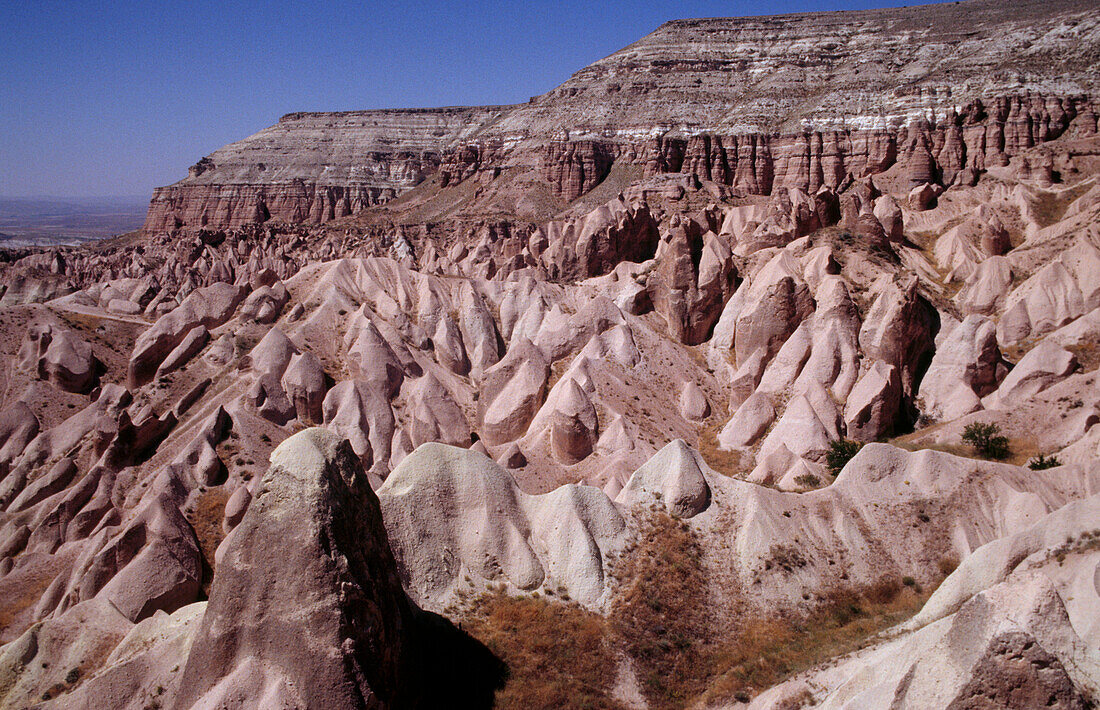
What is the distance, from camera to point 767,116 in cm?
8381

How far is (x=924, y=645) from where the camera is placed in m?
9.05

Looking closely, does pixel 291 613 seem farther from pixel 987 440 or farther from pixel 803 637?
pixel 987 440

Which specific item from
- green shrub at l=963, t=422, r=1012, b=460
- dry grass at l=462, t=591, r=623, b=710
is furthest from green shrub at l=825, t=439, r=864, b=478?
dry grass at l=462, t=591, r=623, b=710

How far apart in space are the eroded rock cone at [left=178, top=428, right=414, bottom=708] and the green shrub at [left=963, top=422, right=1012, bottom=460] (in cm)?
1968

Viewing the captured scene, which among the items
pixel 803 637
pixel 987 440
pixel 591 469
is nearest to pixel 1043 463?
pixel 987 440

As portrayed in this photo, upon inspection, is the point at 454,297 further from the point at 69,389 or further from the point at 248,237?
the point at 248,237

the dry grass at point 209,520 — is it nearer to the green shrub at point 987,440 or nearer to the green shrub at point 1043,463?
the green shrub at point 1043,463

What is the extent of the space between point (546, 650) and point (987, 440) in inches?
655

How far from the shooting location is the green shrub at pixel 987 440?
68.9ft

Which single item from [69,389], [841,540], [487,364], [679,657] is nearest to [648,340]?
[487,364]

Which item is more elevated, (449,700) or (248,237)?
(248,237)

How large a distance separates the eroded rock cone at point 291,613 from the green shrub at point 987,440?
19677mm

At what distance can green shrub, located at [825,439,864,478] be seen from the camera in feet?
73.2

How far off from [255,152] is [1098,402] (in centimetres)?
14135
